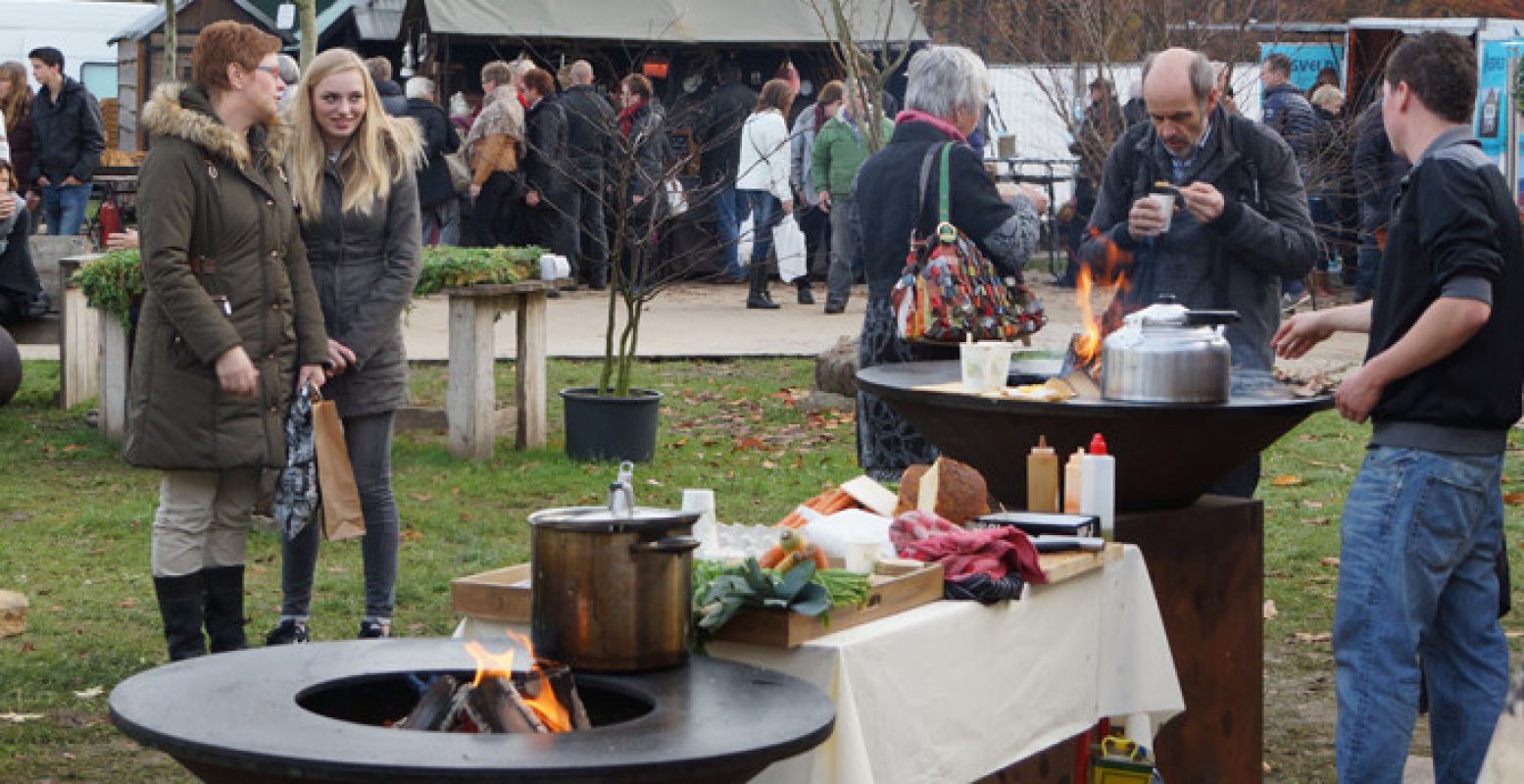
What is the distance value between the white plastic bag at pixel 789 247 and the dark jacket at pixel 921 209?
36.8 feet

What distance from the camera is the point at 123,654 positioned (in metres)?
7.03

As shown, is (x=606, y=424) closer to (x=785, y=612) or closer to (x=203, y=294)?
(x=203, y=294)

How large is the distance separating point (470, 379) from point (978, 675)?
633 centimetres

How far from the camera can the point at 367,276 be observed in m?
6.82

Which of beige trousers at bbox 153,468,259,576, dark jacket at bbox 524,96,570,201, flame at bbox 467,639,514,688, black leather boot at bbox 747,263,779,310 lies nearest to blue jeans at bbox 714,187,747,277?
black leather boot at bbox 747,263,779,310

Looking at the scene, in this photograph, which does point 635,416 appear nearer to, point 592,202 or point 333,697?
point 333,697

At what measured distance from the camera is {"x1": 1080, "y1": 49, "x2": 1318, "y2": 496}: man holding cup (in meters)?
6.54

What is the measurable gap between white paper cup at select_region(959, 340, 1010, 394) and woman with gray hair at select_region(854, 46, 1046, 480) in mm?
1092

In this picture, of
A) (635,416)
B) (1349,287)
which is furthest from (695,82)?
(635,416)

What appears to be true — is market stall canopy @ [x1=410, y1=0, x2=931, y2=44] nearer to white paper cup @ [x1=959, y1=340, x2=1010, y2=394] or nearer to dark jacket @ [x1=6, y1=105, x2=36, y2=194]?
dark jacket @ [x1=6, y1=105, x2=36, y2=194]

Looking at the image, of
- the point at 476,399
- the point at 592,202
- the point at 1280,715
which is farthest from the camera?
the point at 592,202

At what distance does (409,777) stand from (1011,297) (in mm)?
4247

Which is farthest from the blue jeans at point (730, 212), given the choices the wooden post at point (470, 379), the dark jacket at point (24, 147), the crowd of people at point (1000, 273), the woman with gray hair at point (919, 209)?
the woman with gray hair at point (919, 209)

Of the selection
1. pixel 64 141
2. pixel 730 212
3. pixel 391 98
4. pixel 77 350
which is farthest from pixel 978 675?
pixel 64 141
